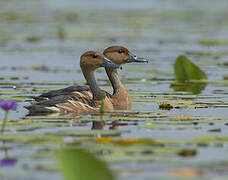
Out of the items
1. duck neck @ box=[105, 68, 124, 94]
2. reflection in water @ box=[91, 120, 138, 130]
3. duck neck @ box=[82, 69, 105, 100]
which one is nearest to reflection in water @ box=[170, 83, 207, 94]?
duck neck @ box=[105, 68, 124, 94]

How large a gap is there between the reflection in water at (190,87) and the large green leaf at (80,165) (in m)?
7.78

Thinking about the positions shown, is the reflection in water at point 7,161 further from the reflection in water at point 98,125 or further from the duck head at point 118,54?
the duck head at point 118,54

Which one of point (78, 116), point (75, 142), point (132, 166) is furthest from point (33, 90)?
point (132, 166)

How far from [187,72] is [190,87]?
0.72m

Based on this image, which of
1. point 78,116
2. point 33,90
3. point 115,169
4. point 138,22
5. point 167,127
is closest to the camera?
point 115,169

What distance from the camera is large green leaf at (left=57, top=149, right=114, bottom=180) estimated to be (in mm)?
5891

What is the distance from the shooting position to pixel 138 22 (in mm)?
32531

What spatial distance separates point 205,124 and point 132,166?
9.62 ft

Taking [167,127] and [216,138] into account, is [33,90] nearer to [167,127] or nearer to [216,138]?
[167,127]

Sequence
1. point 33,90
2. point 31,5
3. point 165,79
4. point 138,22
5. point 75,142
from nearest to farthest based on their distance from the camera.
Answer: point 75,142, point 33,90, point 165,79, point 138,22, point 31,5

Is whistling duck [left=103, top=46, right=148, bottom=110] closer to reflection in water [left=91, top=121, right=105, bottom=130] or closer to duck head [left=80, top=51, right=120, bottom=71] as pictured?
duck head [left=80, top=51, right=120, bottom=71]

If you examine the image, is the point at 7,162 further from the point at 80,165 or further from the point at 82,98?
the point at 82,98

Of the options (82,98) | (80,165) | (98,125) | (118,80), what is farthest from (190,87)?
(80,165)

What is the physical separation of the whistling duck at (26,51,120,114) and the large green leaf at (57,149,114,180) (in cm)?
464
